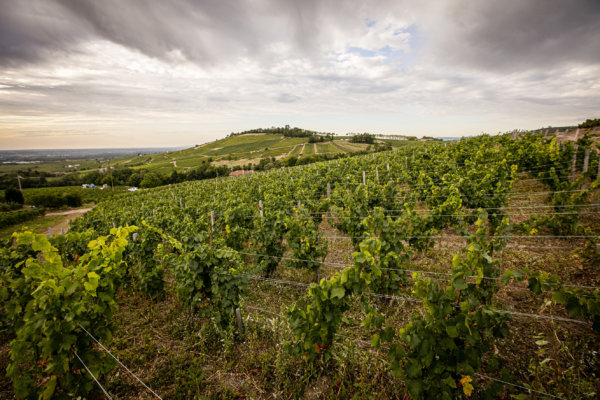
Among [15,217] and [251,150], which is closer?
[15,217]

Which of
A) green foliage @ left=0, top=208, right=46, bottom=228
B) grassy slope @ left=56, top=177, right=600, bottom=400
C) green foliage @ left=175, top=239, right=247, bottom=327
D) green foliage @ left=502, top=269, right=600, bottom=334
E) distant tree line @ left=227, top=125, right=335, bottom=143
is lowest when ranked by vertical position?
green foliage @ left=0, top=208, right=46, bottom=228

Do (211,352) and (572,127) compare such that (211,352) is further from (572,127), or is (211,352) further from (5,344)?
(572,127)

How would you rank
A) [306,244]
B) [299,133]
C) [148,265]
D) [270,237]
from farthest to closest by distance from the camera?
1. [299,133]
2. [270,237]
3. [148,265]
4. [306,244]

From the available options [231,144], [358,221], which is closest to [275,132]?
[231,144]

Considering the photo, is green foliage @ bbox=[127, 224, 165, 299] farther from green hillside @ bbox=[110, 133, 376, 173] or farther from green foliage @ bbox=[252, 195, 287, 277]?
green hillside @ bbox=[110, 133, 376, 173]

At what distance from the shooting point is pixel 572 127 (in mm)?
22359

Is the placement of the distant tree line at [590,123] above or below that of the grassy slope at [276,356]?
above

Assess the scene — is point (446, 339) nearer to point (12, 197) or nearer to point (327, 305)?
point (327, 305)

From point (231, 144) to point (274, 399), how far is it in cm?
10393

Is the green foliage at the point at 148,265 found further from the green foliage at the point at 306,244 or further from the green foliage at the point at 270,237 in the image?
the green foliage at the point at 306,244

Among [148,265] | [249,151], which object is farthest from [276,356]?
[249,151]

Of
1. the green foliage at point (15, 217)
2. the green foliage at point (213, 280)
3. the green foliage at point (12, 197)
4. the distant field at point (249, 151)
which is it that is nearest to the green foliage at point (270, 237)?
the green foliage at point (213, 280)

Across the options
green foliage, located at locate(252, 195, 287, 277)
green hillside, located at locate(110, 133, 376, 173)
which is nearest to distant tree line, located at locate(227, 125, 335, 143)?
green hillside, located at locate(110, 133, 376, 173)

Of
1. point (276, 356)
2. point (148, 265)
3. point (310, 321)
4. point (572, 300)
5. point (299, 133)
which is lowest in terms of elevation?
point (276, 356)
